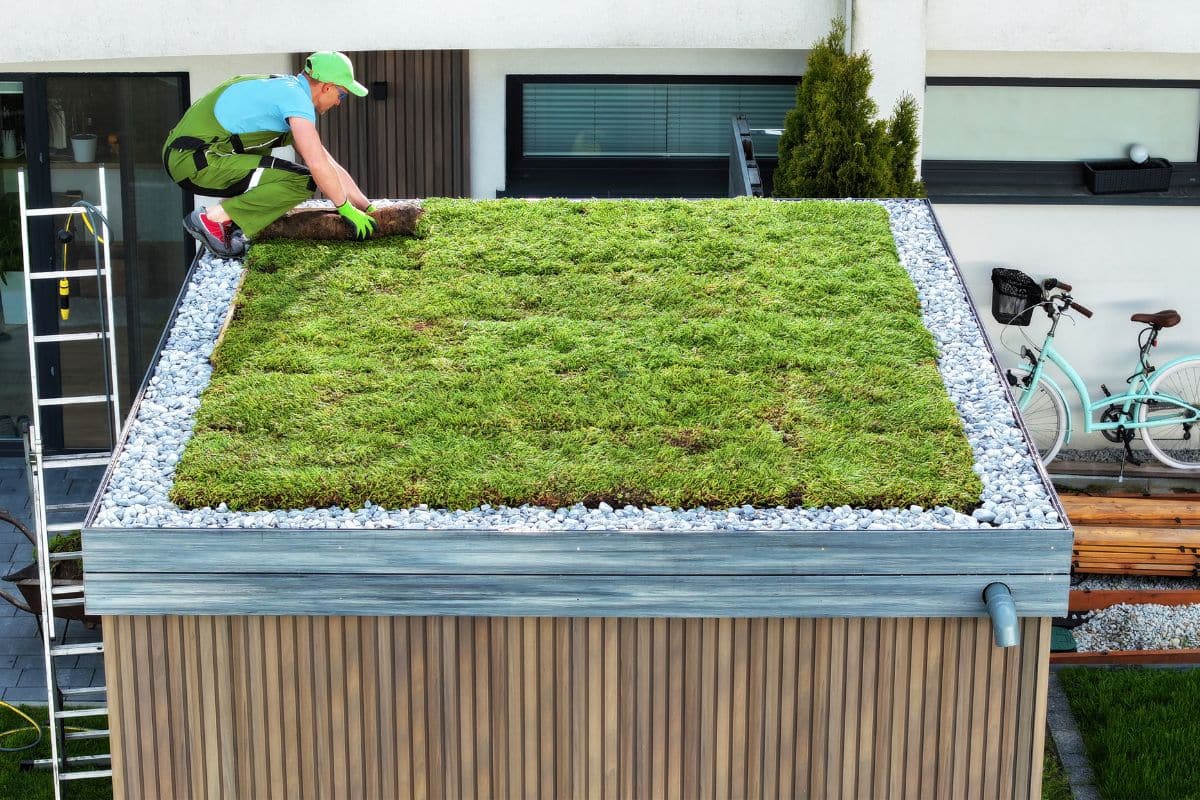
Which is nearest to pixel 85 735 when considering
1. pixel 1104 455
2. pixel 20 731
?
pixel 20 731

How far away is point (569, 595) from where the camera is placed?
714cm

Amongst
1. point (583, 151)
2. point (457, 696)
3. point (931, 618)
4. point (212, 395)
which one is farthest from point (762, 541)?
point (583, 151)

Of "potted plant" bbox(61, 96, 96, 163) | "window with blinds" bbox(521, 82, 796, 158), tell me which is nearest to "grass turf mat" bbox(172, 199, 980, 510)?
"window with blinds" bbox(521, 82, 796, 158)

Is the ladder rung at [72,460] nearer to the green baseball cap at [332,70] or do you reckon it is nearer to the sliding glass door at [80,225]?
the green baseball cap at [332,70]

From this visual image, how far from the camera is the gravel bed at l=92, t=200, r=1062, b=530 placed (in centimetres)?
726

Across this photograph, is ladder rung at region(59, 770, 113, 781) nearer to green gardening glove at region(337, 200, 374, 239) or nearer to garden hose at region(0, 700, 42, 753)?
garden hose at region(0, 700, 42, 753)

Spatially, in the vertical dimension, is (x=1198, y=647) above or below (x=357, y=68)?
below

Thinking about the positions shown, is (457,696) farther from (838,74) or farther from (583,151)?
(583,151)

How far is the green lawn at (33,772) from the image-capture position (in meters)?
8.72

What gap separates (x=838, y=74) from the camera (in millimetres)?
11586

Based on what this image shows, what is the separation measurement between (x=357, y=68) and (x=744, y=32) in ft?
10.8

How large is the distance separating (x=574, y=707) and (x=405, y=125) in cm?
710

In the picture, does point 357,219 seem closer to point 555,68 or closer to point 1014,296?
point 555,68

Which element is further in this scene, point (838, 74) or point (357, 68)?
point (357, 68)
